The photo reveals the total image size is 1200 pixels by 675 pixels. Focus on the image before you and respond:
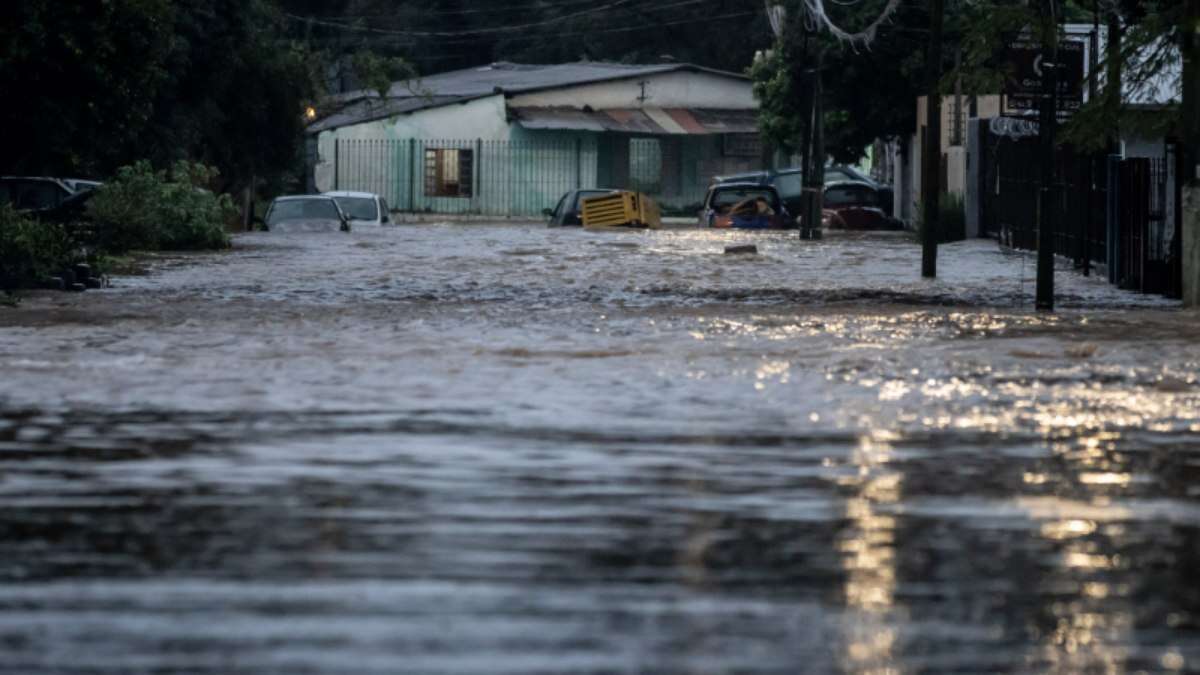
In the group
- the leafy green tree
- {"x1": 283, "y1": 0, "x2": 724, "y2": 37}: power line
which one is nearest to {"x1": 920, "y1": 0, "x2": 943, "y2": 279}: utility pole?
the leafy green tree

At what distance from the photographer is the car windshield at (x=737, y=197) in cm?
5569

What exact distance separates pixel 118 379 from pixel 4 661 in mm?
8909

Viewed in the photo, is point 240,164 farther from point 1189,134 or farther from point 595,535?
point 595,535

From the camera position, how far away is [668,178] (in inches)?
2960

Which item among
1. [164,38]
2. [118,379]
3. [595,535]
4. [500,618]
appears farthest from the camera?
[164,38]

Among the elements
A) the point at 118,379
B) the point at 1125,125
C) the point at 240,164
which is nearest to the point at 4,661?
the point at 118,379

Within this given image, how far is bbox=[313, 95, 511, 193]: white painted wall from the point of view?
7188cm

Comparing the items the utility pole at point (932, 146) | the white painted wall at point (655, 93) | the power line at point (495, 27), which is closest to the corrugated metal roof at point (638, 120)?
the white painted wall at point (655, 93)

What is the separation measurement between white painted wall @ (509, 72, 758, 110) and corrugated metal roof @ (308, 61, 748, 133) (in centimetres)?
29

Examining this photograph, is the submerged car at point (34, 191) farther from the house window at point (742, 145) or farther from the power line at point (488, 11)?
the power line at point (488, 11)

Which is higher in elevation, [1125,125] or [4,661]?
[1125,125]

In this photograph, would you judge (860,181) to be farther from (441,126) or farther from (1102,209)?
(1102,209)

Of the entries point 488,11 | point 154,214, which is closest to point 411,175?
point 488,11

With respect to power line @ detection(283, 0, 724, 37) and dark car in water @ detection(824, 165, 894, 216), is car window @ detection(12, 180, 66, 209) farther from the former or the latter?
power line @ detection(283, 0, 724, 37)
